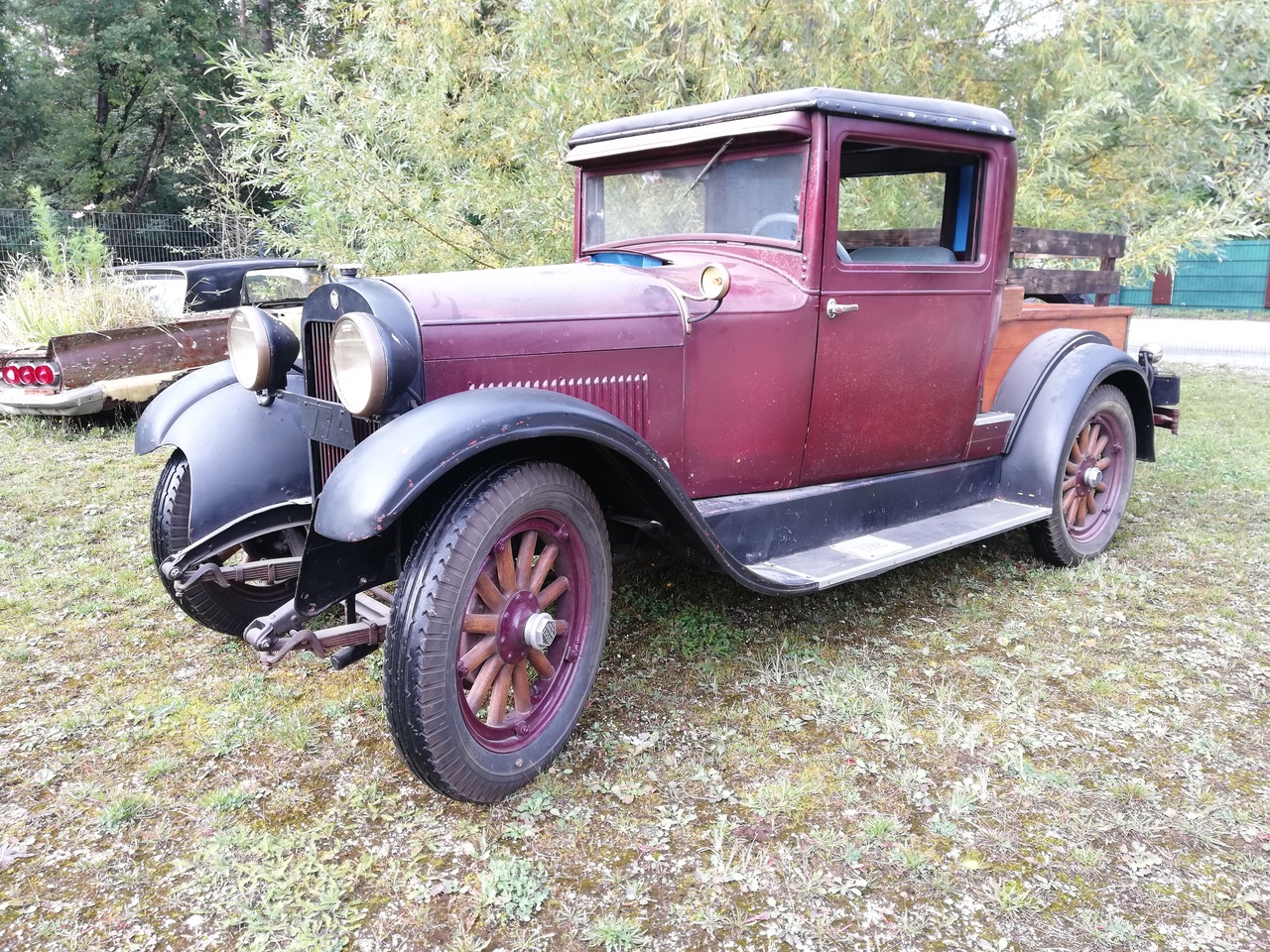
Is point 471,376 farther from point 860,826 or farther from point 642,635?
point 860,826

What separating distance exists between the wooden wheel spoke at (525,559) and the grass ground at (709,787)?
535 mm

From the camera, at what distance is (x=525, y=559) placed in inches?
92.2

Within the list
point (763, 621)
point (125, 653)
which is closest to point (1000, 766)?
point (763, 621)

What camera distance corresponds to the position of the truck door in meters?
3.12

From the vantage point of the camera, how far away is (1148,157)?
6297mm

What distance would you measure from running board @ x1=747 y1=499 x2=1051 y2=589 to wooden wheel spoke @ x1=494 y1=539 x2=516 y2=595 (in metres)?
0.82

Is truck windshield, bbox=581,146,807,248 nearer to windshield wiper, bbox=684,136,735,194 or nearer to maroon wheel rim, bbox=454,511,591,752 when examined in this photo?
windshield wiper, bbox=684,136,735,194

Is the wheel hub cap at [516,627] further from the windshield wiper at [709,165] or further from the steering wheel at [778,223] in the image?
the windshield wiper at [709,165]

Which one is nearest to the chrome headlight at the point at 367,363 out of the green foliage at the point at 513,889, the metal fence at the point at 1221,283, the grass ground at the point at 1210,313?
the green foliage at the point at 513,889

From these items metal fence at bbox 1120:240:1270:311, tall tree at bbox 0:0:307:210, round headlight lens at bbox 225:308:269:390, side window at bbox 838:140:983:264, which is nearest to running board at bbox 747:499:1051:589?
side window at bbox 838:140:983:264

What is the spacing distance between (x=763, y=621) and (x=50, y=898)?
2316mm

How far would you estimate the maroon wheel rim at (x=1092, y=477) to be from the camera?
4027 millimetres

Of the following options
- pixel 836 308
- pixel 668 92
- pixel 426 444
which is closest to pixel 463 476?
pixel 426 444

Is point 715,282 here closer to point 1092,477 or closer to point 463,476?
point 463,476
